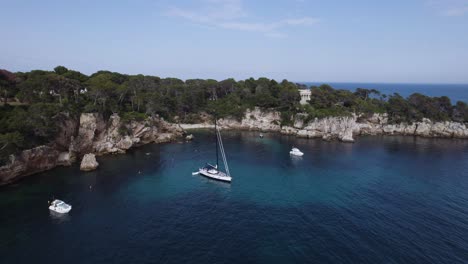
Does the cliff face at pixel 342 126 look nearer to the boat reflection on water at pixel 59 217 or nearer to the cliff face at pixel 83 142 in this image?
the cliff face at pixel 83 142

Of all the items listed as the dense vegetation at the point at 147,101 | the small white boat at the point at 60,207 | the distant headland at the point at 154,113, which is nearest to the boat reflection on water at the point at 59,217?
the small white boat at the point at 60,207

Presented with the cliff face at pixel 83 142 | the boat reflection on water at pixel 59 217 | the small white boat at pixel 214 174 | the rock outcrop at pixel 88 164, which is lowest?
the boat reflection on water at pixel 59 217

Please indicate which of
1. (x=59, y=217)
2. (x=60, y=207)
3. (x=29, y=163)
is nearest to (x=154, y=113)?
(x=29, y=163)

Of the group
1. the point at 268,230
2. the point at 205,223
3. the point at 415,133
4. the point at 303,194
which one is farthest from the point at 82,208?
the point at 415,133

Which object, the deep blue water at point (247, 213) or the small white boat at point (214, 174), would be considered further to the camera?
the small white boat at point (214, 174)

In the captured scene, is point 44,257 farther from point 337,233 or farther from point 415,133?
point 415,133

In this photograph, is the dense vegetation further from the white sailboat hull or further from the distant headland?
the white sailboat hull
